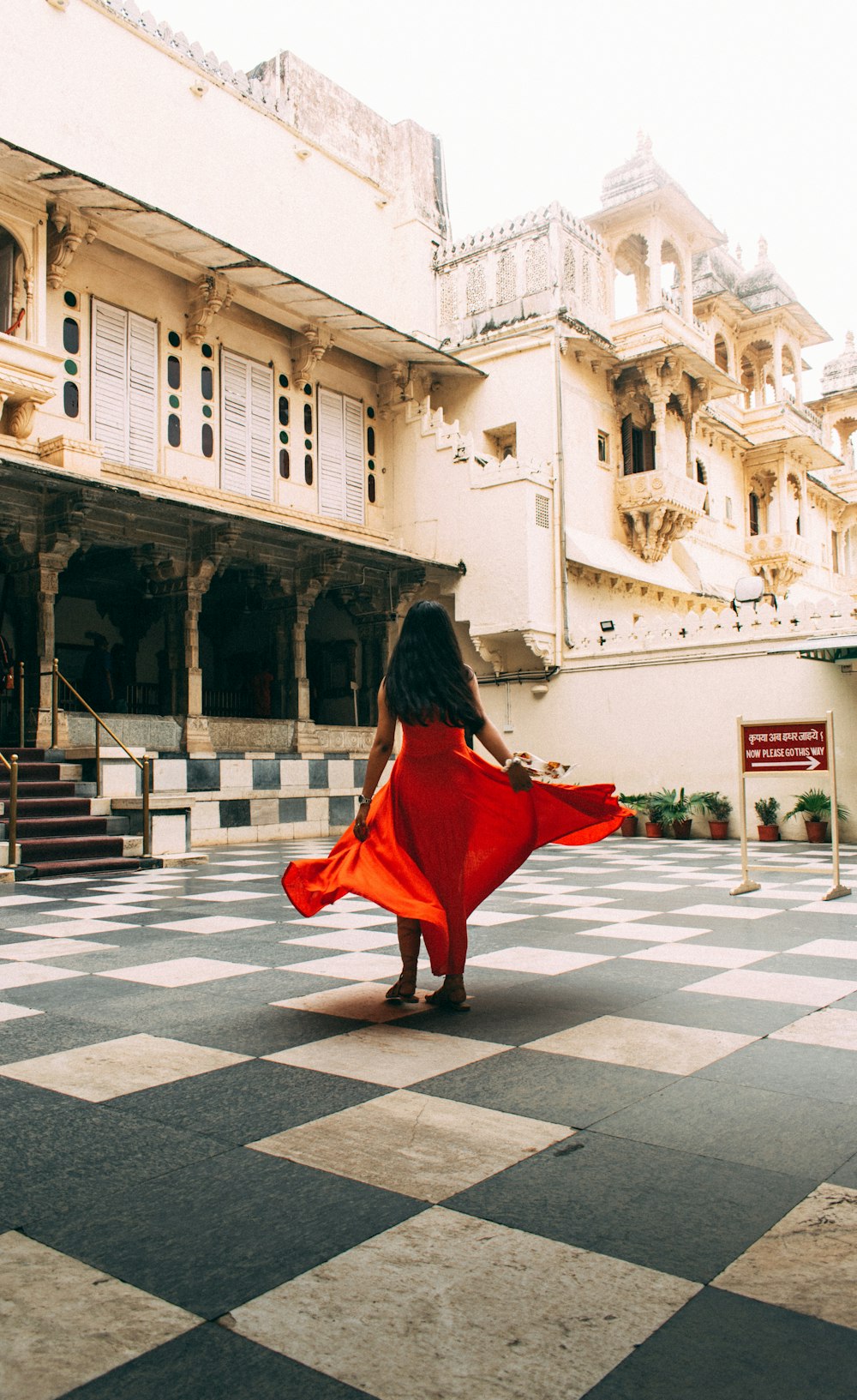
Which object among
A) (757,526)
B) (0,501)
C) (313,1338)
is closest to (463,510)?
(0,501)

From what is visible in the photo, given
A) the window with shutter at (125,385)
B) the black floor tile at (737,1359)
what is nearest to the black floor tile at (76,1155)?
the black floor tile at (737,1359)

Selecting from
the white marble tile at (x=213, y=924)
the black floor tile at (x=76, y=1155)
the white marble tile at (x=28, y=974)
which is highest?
the black floor tile at (x=76, y=1155)

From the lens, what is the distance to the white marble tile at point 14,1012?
3932 millimetres

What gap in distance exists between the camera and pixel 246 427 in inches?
677

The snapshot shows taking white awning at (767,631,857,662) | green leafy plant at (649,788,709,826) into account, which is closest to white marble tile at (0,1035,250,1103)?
white awning at (767,631,857,662)

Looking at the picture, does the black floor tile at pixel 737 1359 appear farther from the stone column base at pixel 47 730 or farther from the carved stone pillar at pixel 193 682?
the carved stone pillar at pixel 193 682

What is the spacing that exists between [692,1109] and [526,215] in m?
21.8

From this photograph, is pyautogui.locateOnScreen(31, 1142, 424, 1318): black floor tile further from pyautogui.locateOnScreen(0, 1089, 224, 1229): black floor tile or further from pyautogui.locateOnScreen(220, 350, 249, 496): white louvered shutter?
pyautogui.locateOnScreen(220, 350, 249, 496): white louvered shutter

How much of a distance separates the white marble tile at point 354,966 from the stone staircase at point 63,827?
5298 mm

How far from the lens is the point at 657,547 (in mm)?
22438

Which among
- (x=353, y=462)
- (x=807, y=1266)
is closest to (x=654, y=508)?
(x=353, y=462)

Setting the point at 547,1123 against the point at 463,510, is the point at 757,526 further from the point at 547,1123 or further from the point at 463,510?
the point at 547,1123

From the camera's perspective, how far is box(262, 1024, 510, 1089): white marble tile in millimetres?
3174

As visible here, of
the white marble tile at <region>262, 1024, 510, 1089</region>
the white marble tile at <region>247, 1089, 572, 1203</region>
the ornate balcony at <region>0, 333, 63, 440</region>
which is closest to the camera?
the white marble tile at <region>247, 1089, 572, 1203</region>
